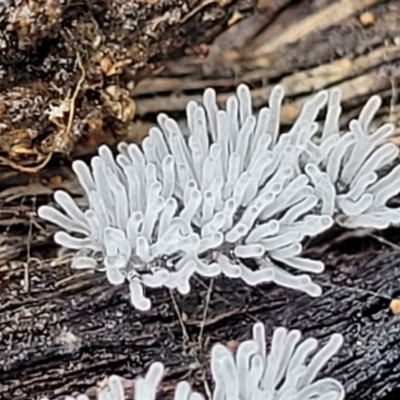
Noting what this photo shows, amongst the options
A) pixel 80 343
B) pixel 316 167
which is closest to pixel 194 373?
pixel 80 343

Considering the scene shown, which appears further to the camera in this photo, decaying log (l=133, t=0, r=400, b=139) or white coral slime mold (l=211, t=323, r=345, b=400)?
decaying log (l=133, t=0, r=400, b=139)

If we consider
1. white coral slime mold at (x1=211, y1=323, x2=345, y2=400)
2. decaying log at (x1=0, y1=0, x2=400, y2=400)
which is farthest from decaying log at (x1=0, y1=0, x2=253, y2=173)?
white coral slime mold at (x1=211, y1=323, x2=345, y2=400)

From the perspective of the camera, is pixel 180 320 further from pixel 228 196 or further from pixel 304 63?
pixel 304 63

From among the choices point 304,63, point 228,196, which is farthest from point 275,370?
point 304,63

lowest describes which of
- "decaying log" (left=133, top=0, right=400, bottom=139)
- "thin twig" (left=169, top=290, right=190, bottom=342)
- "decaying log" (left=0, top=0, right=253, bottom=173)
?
"thin twig" (left=169, top=290, right=190, bottom=342)

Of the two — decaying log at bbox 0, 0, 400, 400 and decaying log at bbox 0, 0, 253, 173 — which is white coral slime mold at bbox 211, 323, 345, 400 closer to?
decaying log at bbox 0, 0, 400, 400

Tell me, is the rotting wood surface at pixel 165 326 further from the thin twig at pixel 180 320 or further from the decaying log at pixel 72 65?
the decaying log at pixel 72 65

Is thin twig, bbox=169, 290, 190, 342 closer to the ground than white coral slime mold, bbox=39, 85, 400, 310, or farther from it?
closer to the ground
